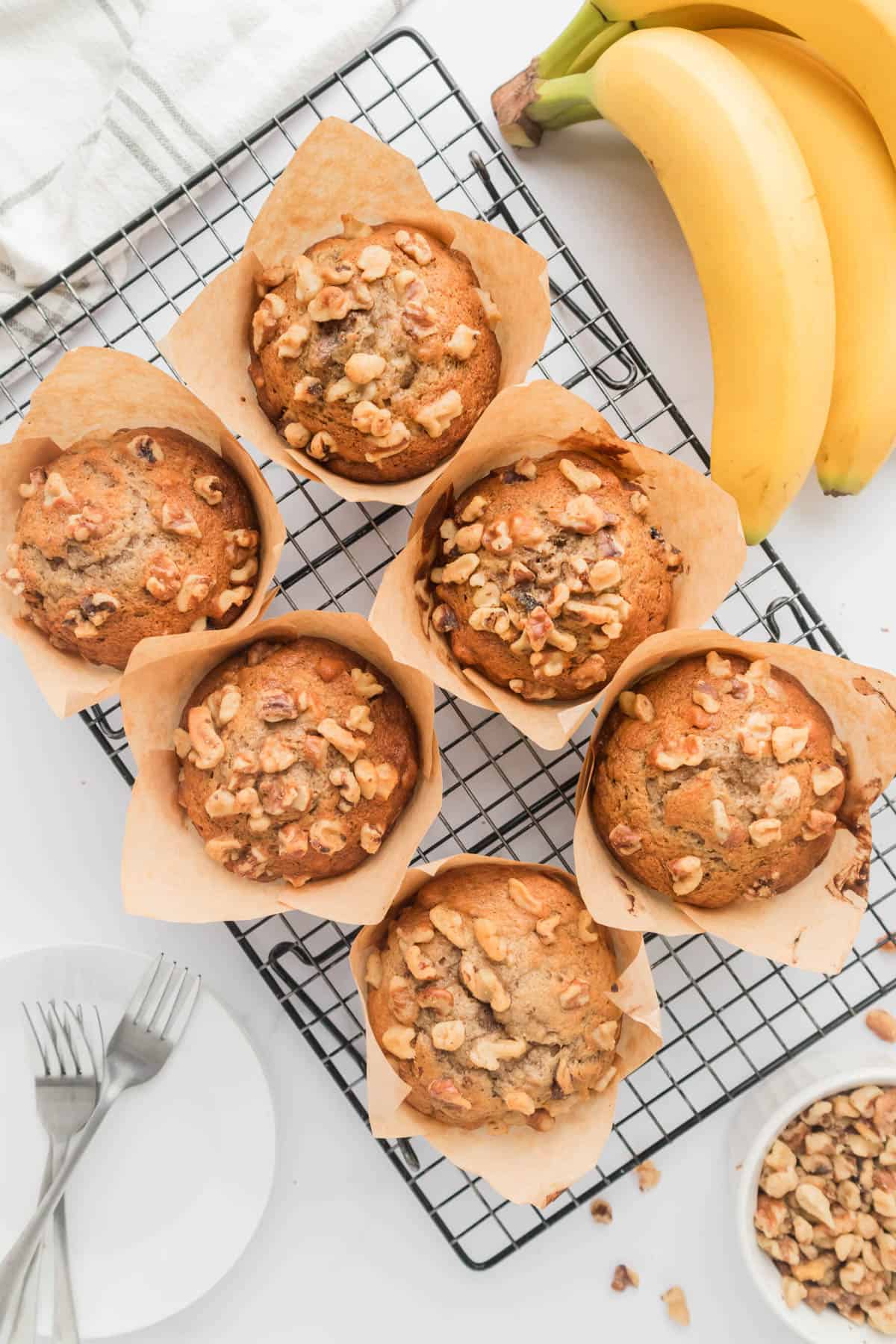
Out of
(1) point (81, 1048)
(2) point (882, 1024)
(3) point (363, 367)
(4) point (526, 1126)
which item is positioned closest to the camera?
(3) point (363, 367)

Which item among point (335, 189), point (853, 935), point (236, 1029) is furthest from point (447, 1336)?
point (335, 189)

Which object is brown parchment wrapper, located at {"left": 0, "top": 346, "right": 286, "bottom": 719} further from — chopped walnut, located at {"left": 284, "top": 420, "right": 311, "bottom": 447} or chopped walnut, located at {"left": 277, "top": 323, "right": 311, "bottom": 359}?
chopped walnut, located at {"left": 277, "top": 323, "right": 311, "bottom": 359}

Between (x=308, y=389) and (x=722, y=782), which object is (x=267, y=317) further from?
(x=722, y=782)

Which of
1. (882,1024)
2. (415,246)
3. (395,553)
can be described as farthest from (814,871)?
(415,246)

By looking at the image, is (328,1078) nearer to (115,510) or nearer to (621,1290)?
(621,1290)

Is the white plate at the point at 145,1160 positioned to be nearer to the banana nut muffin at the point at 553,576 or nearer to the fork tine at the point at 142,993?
the fork tine at the point at 142,993

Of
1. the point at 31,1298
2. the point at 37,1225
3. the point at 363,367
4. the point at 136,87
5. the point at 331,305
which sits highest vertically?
the point at 136,87
